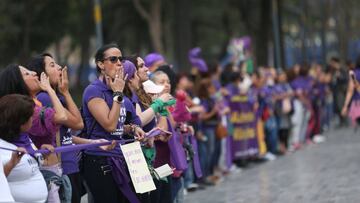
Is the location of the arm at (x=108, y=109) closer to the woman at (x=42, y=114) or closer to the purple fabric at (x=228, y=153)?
the woman at (x=42, y=114)

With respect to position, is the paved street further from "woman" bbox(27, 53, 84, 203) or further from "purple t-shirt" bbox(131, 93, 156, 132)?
"woman" bbox(27, 53, 84, 203)

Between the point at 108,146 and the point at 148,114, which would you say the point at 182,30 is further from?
the point at 108,146

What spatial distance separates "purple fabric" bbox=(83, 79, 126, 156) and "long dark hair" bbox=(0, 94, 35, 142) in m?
1.19

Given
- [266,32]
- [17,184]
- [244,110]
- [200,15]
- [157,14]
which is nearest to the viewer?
[17,184]

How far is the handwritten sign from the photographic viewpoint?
764cm

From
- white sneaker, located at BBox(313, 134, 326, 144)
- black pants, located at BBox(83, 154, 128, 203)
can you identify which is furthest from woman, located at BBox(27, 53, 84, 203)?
white sneaker, located at BBox(313, 134, 326, 144)

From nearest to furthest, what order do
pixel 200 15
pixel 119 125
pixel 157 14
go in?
pixel 119 125 < pixel 157 14 < pixel 200 15

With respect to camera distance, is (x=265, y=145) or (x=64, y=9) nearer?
(x=265, y=145)

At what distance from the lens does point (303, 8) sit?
4244 centimetres

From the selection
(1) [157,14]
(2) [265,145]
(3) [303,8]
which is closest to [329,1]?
(3) [303,8]

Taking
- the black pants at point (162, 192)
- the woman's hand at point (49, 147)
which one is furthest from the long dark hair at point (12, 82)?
the black pants at point (162, 192)

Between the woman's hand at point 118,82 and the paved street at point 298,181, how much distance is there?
4.82 meters

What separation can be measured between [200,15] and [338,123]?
18.9 m

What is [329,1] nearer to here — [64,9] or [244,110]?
[64,9]
